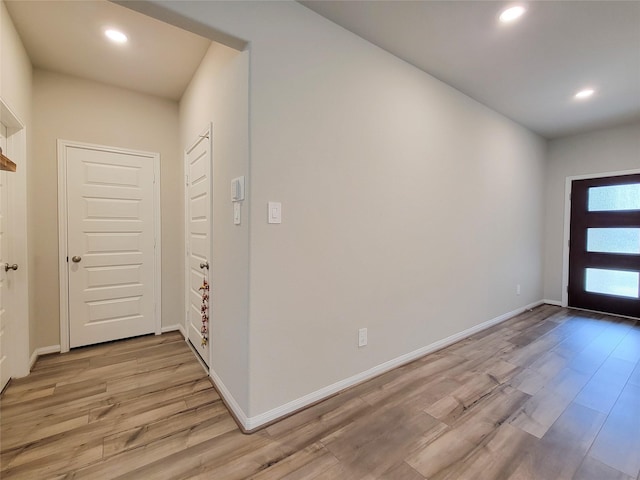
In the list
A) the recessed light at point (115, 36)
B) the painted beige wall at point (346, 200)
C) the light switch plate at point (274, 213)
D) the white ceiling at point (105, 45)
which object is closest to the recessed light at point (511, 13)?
the painted beige wall at point (346, 200)

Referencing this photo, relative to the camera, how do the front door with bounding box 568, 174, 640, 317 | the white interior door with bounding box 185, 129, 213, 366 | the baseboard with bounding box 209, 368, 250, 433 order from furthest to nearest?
the front door with bounding box 568, 174, 640, 317 < the white interior door with bounding box 185, 129, 213, 366 < the baseboard with bounding box 209, 368, 250, 433

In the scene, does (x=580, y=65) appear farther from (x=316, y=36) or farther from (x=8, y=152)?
(x=8, y=152)

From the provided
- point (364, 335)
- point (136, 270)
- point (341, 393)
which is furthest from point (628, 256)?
point (136, 270)

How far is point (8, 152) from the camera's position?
7.32ft

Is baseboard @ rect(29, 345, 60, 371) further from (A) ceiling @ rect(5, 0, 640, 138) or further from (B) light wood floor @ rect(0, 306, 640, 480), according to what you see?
(A) ceiling @ rect(5, 0, 640, 138)

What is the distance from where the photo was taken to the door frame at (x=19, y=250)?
2.27 m

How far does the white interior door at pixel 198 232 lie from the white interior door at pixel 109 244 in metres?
0.57

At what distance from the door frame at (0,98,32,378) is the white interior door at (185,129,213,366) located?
1255 millimetres

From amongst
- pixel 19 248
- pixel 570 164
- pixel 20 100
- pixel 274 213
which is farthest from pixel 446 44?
pixel 19 248

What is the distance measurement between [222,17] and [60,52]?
193 cm

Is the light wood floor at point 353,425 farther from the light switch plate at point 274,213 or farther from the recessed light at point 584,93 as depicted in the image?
the recessed light at point 584,93

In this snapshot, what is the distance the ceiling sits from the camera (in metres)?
1.93

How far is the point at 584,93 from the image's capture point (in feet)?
10.1

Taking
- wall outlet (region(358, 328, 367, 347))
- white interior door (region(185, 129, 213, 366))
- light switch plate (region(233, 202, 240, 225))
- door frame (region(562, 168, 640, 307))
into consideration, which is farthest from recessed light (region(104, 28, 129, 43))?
door frame (region(562, 168, 640, 307))
